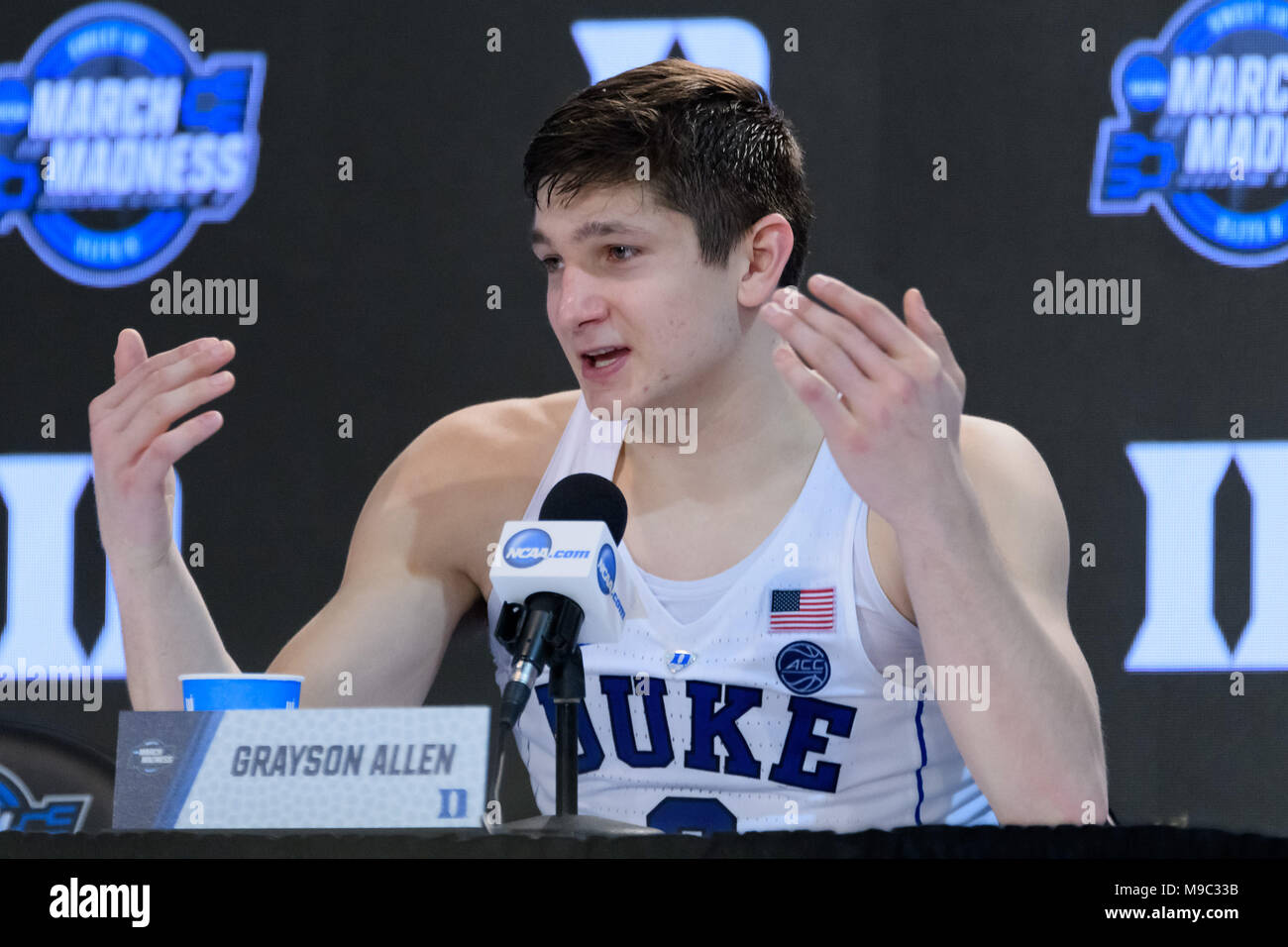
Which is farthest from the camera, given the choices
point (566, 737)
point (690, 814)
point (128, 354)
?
point (690, 814)

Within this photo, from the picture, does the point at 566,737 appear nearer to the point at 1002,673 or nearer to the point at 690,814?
→ the point at 1002,673

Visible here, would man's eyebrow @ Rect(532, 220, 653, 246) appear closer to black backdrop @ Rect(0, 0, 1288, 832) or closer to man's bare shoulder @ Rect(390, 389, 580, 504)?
man's bare shoulder @ Rect(390, 389, 580, 504)

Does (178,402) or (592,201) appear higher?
(592,201)

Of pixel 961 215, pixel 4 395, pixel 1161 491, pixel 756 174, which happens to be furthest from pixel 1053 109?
pixel 4 395

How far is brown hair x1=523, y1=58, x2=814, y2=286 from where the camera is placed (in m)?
1.62

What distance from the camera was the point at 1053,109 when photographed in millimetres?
2555

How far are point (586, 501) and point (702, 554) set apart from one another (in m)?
0.51

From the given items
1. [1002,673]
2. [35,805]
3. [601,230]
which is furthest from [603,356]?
[35,805]

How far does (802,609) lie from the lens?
1.63 m

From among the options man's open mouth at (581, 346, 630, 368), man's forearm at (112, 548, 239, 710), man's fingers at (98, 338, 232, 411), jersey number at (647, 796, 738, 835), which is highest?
man's open mouth at (581, 346, 630, 368)

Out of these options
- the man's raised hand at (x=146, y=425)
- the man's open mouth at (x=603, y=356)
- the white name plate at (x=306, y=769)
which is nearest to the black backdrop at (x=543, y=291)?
the man's open mouth at (x=603, y=356)

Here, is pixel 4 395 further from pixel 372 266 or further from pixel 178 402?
pixel 178 402

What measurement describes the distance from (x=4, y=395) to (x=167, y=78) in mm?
685

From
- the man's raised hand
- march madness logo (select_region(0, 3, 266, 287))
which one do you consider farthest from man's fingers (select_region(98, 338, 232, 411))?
march madness logo (select_region(0, 3, 266, 287))
